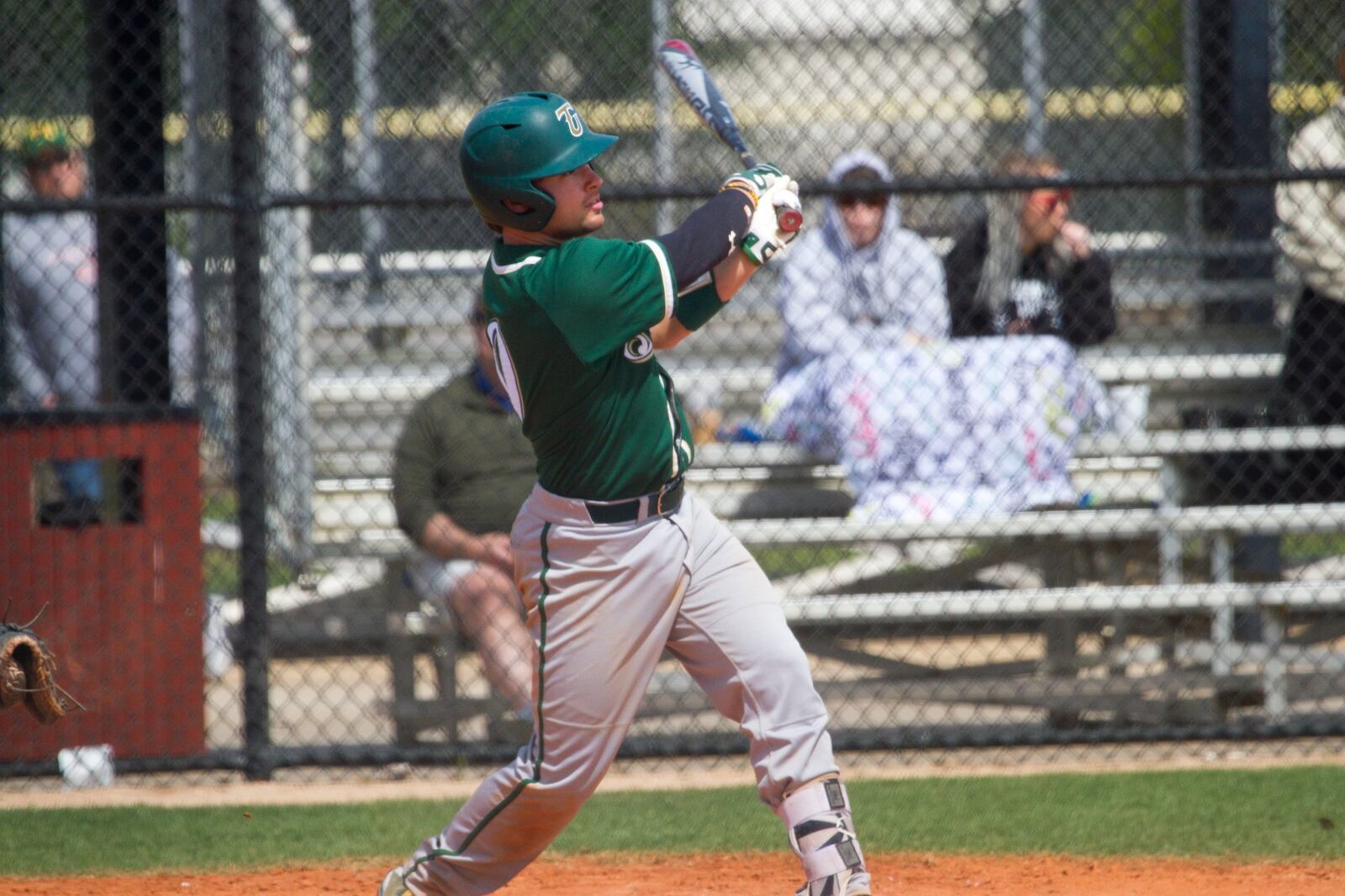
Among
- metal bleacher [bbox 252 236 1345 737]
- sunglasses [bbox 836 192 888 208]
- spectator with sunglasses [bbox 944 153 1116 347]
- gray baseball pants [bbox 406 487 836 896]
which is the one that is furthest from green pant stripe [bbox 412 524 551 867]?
spectator with sunglasses [bbox 944 153 1116 347]

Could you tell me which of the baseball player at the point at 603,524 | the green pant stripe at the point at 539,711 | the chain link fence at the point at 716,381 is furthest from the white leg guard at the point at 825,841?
the chain link fence at the point at 716,381

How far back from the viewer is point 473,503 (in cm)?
474

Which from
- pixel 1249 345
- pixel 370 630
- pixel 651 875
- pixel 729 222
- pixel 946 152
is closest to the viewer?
pixel 729 222

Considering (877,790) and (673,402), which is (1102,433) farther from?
(673,402)

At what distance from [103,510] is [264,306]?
814mm

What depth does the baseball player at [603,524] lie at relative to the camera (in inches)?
101

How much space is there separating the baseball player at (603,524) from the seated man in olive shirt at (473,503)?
1.95 meters

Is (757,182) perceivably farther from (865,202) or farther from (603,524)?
(865,202)

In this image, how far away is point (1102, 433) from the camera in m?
5.08

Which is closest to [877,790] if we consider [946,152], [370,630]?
[370,630]

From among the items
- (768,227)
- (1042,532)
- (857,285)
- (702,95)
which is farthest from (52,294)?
(768,227)

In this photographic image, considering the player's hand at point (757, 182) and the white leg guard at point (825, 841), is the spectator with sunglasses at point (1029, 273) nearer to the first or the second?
the player's hand at point (757, 182)

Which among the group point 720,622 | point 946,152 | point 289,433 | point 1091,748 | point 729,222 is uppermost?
point 946,152

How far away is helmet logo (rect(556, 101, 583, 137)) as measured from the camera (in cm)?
262
